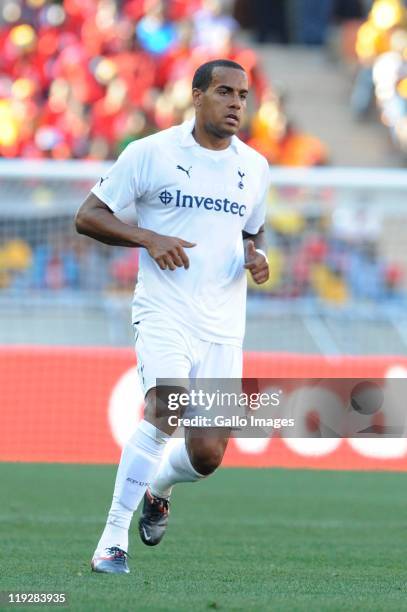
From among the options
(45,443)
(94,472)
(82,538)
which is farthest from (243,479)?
(82,538)

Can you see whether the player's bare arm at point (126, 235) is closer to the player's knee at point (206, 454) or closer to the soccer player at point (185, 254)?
the soccer player at point (185, 254)

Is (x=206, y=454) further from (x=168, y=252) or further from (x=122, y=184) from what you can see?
(x=122, y=184)

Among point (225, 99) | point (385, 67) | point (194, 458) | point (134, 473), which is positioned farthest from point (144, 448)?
point (385, 67)

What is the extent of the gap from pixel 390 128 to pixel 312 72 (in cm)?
300

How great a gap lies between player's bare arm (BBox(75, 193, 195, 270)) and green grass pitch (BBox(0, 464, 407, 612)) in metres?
1.39

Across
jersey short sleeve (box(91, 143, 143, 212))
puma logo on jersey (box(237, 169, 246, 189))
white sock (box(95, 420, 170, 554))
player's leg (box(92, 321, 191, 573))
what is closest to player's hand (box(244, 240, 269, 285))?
puma logo on jersey (box(237, 169, 246, 189))

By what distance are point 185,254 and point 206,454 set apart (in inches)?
36.2

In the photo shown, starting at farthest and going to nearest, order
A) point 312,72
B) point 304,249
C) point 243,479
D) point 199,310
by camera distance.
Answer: point 312,72
point 304,249
point 243,479
point 199,310

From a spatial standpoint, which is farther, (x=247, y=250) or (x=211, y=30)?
(x=211, y=30)

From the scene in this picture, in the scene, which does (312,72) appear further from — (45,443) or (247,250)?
(247,250)

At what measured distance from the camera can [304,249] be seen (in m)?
14.5

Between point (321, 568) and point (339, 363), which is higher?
point (339, 363)

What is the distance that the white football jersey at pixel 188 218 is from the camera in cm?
661

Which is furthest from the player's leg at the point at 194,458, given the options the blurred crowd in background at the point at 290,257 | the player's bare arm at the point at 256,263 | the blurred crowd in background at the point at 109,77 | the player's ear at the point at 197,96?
the blurred crowd in background at the point at 109,77
